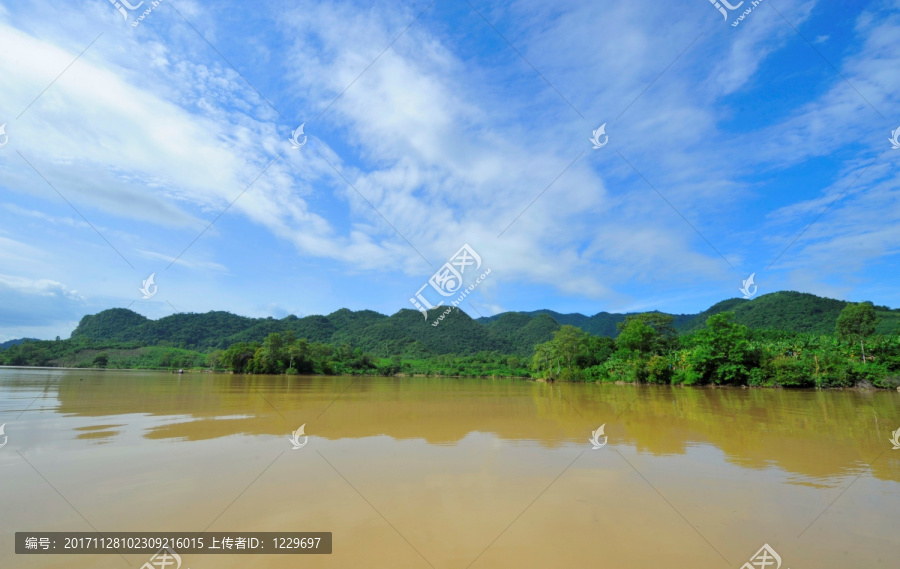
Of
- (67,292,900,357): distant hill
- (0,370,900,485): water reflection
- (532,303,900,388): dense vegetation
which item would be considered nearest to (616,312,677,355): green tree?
(532,303,900,388): dense vegetation

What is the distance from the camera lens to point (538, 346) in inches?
2447

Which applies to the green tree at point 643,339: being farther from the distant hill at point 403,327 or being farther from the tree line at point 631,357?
the distant hill at point 403,327

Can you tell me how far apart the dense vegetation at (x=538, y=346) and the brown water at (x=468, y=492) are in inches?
1070

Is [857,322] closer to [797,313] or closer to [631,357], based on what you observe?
[631,357]

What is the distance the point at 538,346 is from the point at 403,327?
44.8m

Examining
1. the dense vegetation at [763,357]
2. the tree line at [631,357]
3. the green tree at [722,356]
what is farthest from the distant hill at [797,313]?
the green tree at [722,356]

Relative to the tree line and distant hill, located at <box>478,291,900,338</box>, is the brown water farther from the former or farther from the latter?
distant hill, located at <box>478,291,900,338</box>

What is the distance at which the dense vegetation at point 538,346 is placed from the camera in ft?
110

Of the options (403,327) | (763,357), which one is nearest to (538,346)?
(763,357)

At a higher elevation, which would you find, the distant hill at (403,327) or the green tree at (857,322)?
the distant hill at (403,327)

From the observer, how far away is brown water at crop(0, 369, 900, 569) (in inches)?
154

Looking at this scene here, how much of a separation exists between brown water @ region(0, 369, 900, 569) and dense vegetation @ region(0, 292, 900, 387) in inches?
1070

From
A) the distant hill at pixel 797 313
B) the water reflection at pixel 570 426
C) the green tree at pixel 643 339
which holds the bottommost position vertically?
the water reflection at pixel 570 426

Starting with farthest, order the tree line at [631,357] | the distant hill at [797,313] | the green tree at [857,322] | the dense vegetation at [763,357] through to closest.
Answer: the distant hill at [797,313] < the green tree at [857,322] < the tree line at [631,357] < the dense vegetation at [763,357]
